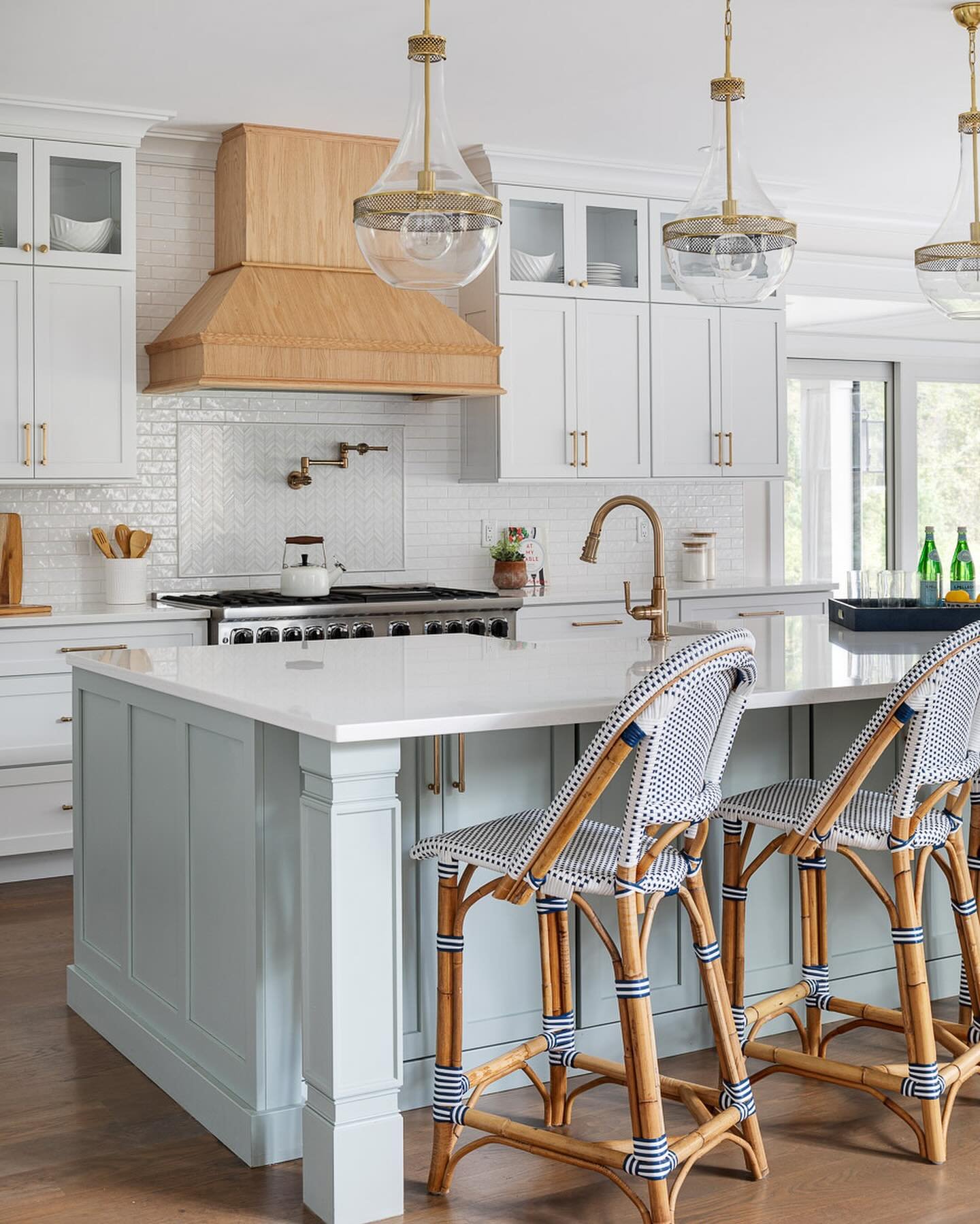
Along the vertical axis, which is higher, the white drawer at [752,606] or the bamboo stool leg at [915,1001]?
the white drawer at [752,606]

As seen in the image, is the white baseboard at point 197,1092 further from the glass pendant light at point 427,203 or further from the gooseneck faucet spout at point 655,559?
the glass pendant light at point 427,203

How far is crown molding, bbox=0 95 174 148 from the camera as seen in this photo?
5117mm

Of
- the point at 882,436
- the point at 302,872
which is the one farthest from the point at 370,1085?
the point at 882,436

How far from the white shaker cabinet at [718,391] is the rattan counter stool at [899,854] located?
11.8 feet

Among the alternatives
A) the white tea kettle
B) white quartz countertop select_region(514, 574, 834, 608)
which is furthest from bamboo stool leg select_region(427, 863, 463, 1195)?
white quartz countertop select_region(514, 574, 834, 608)

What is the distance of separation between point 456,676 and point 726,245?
3.92 feet

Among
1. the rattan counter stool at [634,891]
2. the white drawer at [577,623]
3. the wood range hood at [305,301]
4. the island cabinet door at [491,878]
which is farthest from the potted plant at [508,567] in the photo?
the rattan counter stool at [634,891]

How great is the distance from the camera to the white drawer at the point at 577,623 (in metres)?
5.95

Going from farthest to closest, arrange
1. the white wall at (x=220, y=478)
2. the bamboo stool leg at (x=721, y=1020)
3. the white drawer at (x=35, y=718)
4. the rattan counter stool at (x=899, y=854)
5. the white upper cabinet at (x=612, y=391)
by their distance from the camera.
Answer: the white upper cabinet at (x=612, y=391) < the white wall at (x=220, y=478) < the white drawer at (x=35, y=718) < the rattan counter stool at (x=899, y=854) < the bamboo stool leg at (x=721, y=1020)

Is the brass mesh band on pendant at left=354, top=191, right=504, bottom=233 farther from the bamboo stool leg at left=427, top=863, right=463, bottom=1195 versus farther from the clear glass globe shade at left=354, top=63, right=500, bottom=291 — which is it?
the bamboo stool leg at left=427, top=863, right=463, bottom=1195

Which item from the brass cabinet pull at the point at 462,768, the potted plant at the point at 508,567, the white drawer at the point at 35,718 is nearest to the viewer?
the brass cabinet pull at the point at 462,768

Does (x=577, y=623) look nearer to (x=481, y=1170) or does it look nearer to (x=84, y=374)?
(x=84, y=374)

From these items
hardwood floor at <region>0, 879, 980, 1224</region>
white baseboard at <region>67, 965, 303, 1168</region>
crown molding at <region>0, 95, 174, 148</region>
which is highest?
crown molding at <region>0, 95, 174, 148</region>

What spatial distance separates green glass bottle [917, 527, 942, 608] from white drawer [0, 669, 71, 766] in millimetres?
2961
